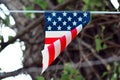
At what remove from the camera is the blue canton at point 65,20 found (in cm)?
178

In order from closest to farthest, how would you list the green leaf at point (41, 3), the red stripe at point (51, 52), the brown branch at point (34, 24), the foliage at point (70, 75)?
the red stripe at point (51, 52), the foliage at point (70, 75), the brown branch at point (34, 24), the green leaf at point (41, 3)

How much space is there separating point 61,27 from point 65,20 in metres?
0.03

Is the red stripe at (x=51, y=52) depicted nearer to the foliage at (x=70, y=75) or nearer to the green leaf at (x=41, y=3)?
the foliage at (x=70, y=75)

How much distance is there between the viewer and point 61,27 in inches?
70.8

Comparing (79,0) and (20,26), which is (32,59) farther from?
(79,0)

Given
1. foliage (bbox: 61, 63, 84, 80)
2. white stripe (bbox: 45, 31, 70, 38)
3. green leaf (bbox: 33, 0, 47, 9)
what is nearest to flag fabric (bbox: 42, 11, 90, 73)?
white stripe (bbox: 45, 31, 70, 38)

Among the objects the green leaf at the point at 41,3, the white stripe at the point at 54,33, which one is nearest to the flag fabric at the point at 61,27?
the white stripe at the point at 54,33

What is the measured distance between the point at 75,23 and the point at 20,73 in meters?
0.98

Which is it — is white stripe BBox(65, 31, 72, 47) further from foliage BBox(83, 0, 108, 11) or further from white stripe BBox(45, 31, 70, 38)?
foliage BBox(83, 0, 108, 11)

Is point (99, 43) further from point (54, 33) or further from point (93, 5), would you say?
point (54, 33)

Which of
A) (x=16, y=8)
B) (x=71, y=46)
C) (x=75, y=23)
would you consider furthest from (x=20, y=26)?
(x=75, y=23)

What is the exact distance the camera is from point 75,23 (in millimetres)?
1815

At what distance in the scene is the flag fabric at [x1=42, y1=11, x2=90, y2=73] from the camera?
175cm

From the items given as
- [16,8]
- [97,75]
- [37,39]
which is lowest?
[97,75]
